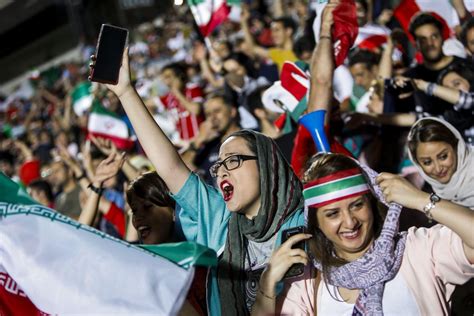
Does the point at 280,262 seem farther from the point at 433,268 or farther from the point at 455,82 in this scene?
the point at 455,82

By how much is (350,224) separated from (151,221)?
3.83 ft

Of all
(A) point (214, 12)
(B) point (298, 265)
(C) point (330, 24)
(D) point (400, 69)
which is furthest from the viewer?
(A) point (214, 12)

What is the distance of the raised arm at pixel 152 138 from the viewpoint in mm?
2881

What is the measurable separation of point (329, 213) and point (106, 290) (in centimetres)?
80

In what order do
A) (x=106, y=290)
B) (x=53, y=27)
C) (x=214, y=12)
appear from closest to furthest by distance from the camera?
(x=106, y=290) < (x=214, y=12) < (x=53, y=27)

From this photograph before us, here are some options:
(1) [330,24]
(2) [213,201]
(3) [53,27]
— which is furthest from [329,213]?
(3) [53,27]

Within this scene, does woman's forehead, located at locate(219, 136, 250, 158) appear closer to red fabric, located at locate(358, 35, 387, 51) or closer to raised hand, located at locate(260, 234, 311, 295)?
raised hand, located at locate(260, 234, 311, 295)

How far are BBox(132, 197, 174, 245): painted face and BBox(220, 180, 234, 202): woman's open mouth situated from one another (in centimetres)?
66

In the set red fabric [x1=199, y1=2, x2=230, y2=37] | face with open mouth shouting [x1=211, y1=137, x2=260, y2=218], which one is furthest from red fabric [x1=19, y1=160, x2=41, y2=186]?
face with open mouth shouting [x1=211, y1=137, x2=260, y2=218]

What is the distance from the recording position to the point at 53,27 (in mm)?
25297

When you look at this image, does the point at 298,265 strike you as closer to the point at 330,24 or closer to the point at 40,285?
the point at 40,285

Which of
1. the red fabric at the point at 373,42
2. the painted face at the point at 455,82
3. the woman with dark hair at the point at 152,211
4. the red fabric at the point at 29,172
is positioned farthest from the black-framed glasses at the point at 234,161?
the red fabric at the point at 29,172

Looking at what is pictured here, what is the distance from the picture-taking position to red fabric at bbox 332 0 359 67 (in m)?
3.71

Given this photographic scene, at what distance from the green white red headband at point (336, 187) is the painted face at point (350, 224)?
19 mm
